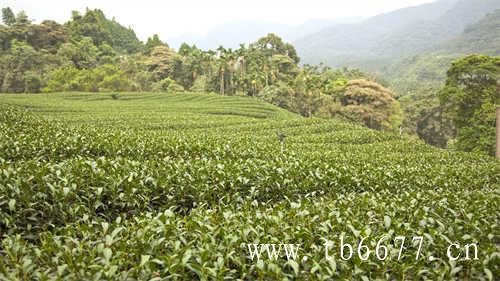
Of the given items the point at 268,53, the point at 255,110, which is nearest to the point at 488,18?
the point at 268,53

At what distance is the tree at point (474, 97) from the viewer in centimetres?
2373

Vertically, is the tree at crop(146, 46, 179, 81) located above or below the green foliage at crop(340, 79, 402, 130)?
above

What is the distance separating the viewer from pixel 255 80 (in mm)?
45438

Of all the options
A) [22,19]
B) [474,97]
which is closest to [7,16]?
[22,19]

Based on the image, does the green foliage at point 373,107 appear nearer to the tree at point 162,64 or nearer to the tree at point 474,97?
the tree at point 474,97

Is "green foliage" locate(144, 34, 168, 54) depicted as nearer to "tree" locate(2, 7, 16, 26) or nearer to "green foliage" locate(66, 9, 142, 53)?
"green foliage" locate(66, 9, 142, 53)

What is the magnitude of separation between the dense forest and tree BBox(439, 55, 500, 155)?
0.06m

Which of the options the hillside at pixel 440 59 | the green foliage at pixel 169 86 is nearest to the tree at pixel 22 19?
the green foliage at pixel 169 86

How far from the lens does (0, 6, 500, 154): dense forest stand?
25656 millimetres

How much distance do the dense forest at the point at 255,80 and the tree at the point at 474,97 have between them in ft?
0.20

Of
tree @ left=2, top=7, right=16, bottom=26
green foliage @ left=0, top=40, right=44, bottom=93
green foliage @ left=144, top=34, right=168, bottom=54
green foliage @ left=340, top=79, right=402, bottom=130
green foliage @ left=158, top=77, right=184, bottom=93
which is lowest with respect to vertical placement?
green foliage @ left=340, top=79, right=402, bottom=130

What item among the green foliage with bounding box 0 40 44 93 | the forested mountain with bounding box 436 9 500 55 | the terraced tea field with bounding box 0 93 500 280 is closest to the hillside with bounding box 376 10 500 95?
the forested mountain with bounding box 436 9 500 55

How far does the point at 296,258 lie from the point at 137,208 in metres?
3.04

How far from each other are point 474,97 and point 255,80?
2544 centimetres
